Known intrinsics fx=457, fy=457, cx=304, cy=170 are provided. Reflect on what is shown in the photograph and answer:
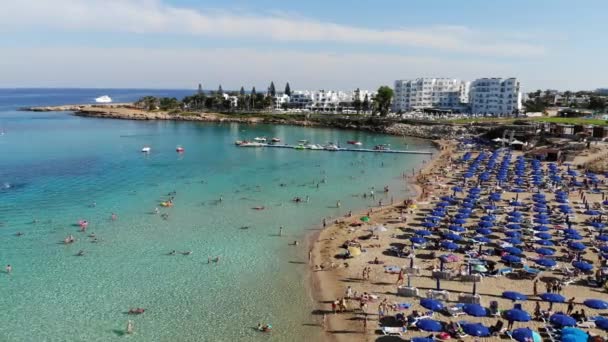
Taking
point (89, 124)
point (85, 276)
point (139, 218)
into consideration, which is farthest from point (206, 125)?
point (85, 276)

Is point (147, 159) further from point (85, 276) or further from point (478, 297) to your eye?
point (478, 297)

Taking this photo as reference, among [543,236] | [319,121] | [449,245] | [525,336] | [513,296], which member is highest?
[319,121]

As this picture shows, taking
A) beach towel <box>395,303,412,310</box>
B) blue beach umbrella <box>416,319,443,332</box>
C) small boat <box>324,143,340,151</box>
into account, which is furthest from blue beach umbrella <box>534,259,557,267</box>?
small boat <box>324,143,340,151</box>

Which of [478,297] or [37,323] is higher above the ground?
[478,297]

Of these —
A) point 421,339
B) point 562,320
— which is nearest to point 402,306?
point 421,339

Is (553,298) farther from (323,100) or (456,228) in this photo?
(323,100)

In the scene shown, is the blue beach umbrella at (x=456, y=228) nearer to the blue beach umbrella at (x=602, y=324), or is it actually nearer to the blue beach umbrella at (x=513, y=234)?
the blue beach umbrella at (x=513, y=234)
